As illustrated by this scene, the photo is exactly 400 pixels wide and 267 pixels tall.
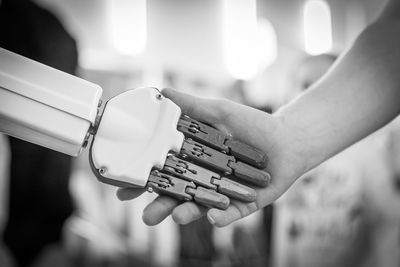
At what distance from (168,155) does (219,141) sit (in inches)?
2.8

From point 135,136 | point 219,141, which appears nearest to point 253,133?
point 219,141

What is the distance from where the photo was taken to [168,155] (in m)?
0.52

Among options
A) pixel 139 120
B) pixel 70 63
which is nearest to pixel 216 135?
pixel 139 120

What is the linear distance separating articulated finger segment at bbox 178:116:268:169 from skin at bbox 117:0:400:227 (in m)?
0.03

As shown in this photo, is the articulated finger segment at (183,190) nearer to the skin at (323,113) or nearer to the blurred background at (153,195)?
the skin at (323,113)

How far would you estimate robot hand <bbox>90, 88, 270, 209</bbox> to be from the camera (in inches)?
19.2

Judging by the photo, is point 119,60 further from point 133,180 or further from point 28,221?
point 133,180

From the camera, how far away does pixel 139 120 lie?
51cm

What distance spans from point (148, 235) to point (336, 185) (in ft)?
3.20

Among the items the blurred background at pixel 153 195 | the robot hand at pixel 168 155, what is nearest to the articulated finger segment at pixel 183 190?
the robot hand at pixel 168 155

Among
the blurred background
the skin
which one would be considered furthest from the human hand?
the blurred background

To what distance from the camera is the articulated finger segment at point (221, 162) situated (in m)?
0.52

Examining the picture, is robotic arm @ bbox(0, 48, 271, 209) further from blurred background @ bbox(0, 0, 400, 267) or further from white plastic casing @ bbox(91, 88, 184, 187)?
blurred background @ bbox(0, 0, 400, 267)

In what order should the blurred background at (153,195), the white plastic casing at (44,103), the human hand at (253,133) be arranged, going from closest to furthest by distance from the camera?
the white plastic casing at (44,103)
the human hand at (253,133)
the blurred background at (153,195)
